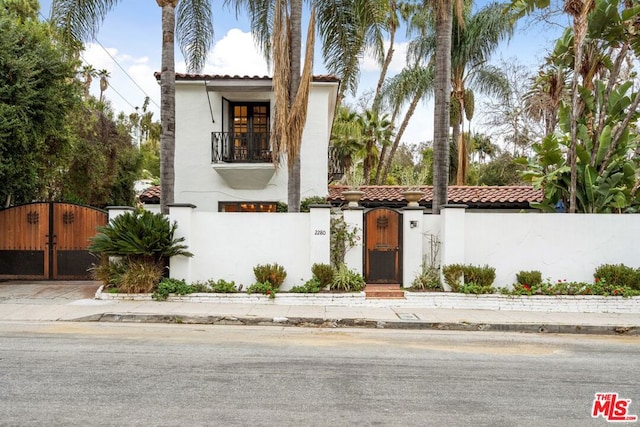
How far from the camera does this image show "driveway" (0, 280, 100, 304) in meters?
10.5

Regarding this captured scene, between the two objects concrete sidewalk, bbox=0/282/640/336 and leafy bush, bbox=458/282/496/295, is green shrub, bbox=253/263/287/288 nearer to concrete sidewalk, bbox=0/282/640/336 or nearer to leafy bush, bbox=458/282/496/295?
concrete sidewalk, bbox=0/282/640/336

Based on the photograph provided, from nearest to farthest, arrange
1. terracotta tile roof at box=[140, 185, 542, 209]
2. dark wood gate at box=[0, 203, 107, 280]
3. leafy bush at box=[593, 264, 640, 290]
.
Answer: leafy bush at box=[593, 264, 640, 290] → dark wood gate at box=[0, 203, 107, 280] → terracotta tile roof at box=[140, 185, 542, 209]

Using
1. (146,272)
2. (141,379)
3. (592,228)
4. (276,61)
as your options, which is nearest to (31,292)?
(146,272)

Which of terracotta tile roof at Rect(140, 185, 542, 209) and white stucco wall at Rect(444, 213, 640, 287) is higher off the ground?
terracotta tile roof at Rect(140, 185, 542, 209)

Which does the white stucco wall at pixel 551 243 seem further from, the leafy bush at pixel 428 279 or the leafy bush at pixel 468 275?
the leafy bush at pixel 428 279

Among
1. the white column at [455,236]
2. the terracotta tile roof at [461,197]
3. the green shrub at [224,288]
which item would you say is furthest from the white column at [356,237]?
the terracotta tile roof at [461,197]

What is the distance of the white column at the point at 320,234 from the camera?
10672 mm

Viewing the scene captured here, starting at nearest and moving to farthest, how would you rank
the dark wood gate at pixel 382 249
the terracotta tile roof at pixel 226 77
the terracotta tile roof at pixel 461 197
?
the dark wood gate at pixel 382 249 → the terracotta tile roof at pixel 226 77 → the terracotta tile roof at pixel 461 197

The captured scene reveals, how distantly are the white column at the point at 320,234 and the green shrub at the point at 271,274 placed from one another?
84 cm

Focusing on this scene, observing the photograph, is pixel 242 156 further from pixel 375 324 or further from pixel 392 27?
pixel 392 27

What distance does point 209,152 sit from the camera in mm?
15695

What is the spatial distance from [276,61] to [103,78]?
3411cm

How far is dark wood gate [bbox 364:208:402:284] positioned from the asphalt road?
3084 millimetres

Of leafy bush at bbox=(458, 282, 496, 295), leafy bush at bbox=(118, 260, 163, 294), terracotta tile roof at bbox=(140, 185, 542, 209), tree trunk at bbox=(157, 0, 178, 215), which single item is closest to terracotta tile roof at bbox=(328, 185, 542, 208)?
terracotta tile roof at bbox=(140, 185, 542, 209)
